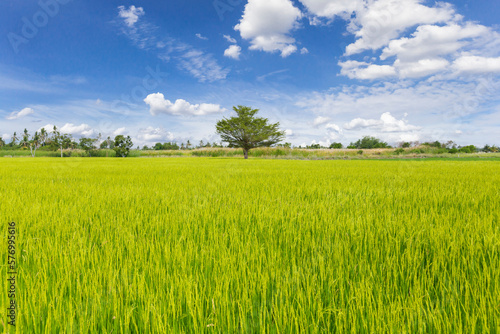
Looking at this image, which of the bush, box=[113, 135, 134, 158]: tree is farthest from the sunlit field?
box=[113, 135, 134, 158]: tree

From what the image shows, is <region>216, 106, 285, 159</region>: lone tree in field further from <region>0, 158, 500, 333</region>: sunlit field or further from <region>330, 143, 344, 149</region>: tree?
<region>330, 143, 344, 149</region>: tree

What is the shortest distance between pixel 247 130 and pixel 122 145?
3198 cm

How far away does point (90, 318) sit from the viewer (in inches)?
37.5

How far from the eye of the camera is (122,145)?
4962cm

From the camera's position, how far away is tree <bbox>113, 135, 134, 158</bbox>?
48.9 meters

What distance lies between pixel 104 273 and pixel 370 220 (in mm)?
2156

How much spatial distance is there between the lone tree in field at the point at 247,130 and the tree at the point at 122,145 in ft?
90.7

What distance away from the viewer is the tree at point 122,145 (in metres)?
48.9

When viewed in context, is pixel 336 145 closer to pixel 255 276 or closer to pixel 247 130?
pixel 247 130

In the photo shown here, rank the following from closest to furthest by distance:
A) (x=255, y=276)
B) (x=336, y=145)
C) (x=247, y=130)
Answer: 1. (x=255, y=276)
2. (x=247, y=130)
3. (x=336, y=145)

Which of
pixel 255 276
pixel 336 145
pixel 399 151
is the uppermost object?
pixel 336 145

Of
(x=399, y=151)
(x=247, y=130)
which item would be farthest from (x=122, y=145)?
(x=399, y=151)

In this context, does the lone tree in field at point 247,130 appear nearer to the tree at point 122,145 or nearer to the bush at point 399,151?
the bush at point 399,151

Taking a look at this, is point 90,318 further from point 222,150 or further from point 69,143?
point 69,143
